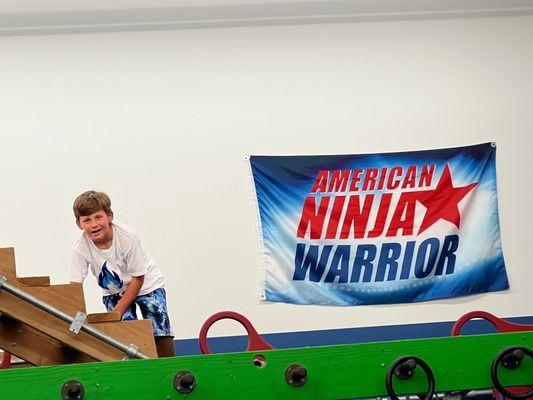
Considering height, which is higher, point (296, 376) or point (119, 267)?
point (119, 267)

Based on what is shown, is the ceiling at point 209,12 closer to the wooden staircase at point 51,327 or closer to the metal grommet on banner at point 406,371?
the wooden staircase at point 51,327

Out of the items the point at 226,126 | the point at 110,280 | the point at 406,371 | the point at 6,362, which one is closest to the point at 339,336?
the point at 226,126

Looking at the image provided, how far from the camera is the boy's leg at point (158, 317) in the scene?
467 cm

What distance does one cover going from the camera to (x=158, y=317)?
4691 millimetres

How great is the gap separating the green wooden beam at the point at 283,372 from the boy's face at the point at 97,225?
4.61 feet

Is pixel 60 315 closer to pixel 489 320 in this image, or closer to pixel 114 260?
pixel 114 260

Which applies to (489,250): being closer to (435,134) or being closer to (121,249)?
(435,134)

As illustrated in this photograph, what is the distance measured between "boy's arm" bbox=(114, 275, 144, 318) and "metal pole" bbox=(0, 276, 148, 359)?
2.67 feet

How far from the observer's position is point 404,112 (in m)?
7.42

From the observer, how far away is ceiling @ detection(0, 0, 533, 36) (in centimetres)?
707

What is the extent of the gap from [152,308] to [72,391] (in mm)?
1629

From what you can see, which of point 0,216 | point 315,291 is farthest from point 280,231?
point 0,216

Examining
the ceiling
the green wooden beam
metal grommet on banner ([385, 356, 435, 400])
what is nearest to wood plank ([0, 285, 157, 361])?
the green wooden beam

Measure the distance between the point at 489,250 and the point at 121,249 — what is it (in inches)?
146
